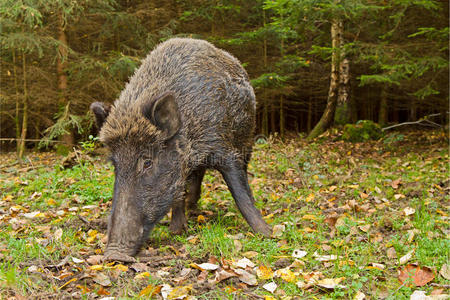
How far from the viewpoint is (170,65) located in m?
4.12

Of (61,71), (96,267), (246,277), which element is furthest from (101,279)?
(61,71)

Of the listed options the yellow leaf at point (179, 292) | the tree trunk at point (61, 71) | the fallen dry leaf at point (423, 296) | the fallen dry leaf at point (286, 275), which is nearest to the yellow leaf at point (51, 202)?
the yellow leaf at point (179, 292)

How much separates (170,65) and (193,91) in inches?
16.4

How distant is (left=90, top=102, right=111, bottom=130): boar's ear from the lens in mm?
3734

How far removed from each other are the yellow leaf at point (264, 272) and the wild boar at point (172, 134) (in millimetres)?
905

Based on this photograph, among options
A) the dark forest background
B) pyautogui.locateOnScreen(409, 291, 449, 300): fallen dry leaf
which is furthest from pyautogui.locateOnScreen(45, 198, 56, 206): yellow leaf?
the dark forest background

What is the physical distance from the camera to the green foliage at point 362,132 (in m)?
11.6

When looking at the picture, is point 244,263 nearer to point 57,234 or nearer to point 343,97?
point 57,234

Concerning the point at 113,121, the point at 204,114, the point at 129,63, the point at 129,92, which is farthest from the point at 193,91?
the point at 129,63

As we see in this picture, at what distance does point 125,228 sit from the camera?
3.11 metres

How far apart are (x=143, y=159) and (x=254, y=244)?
4.31 ft

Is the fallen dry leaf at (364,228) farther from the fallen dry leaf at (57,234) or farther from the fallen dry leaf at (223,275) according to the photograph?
the fallen dry leaf at (57,234)

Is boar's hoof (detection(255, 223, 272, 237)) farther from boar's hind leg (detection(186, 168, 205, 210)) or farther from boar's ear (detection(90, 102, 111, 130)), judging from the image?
boar's ear (detection(90, 102, 111, 130))

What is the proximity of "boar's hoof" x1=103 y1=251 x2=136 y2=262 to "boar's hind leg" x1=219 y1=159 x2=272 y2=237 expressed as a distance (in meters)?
1.37
